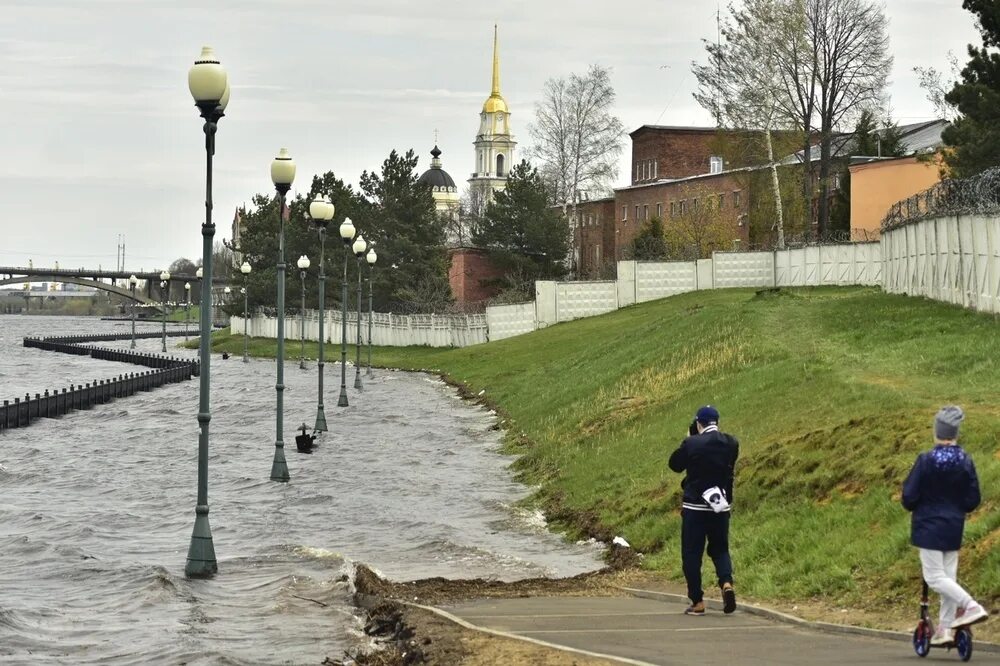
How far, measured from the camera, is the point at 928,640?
12.1 m

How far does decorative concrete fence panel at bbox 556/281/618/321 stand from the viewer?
254 ft

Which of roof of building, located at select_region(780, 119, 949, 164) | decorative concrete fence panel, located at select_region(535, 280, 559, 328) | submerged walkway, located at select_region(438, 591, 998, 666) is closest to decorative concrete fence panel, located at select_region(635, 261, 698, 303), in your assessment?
decorative concrete fence panel, located at select_region(535, 280, 559, 328)

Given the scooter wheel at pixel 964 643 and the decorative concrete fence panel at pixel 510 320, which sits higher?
the decorative concrete fence panel at pixel 510 320

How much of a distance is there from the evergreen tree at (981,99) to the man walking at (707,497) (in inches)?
1314

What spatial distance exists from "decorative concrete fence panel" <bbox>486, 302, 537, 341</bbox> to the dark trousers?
6500 cm

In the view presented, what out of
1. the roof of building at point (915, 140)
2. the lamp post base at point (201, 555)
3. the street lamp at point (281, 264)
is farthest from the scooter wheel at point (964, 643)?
the roof of building at point (915, 140)

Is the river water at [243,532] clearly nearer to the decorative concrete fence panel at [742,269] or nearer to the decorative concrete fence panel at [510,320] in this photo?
the decorative concrete fence panel at [742,269]

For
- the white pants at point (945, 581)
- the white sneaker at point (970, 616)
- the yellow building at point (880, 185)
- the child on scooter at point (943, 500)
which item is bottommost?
the white sneaker at point (970, 616)

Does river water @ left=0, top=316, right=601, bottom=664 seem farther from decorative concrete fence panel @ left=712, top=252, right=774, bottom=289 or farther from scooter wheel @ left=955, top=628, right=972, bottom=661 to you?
decorative concrete fence panel @ left=712, top=252, right=774, bottom=289

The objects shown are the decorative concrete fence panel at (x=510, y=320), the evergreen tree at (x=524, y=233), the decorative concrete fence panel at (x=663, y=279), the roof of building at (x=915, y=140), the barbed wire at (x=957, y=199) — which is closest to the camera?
the barbed wire at (x=957, y=199)

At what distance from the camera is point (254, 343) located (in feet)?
408

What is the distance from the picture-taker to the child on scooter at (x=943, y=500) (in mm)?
12367

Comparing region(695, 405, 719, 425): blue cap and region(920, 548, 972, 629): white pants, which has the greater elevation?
region(695, 405, 719, 425): blue cap

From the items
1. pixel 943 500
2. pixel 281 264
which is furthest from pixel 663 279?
pixel 943 500
